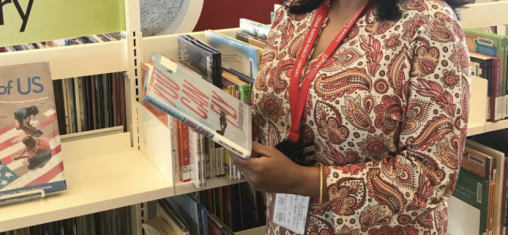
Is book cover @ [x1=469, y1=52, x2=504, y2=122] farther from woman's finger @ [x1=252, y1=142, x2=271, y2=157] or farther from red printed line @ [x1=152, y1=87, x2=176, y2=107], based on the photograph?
red printed line @ [x1=152, y1=87, x2=176, y2=107]

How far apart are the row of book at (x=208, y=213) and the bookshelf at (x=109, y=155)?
0.10m

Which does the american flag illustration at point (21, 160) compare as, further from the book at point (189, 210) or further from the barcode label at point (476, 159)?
the barcode label at point (476, 159)

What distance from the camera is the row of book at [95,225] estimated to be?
5.66 feet

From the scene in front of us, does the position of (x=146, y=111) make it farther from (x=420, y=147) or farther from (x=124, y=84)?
(x=420, y=147)

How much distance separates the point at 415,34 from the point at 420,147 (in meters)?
0.21

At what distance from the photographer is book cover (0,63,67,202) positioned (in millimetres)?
1291

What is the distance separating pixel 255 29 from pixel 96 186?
0.66m

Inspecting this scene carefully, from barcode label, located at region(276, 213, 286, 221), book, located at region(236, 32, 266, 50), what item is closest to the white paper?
barcode label, located at region(276, 213, 286, 221)

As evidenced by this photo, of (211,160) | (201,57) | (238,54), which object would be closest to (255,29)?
(238,54)

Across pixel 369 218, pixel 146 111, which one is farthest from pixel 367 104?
pixel 146 111

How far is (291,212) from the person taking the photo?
4.04 ft

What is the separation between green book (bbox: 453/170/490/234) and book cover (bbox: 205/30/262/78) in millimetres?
975

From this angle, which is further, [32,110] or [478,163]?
[478,163]

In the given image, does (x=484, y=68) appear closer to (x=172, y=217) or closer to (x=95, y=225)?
(x=172, y=217)
